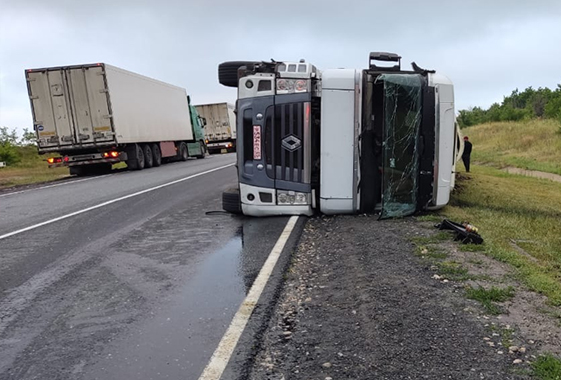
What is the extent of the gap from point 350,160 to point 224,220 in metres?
2.25

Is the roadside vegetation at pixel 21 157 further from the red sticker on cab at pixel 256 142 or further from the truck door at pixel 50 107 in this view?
the red sticker on cab at pixel 256 142

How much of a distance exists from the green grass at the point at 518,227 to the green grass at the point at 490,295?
302 millimetres

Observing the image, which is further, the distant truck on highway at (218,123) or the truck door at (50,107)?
the distant truck on highway at (218,123)

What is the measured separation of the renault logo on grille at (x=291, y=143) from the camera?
24.2 ft

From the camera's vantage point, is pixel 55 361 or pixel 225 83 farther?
pixel 225 83

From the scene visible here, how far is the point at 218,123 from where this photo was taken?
116 ft

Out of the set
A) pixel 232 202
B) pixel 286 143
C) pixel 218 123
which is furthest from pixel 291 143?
pixel 218 123

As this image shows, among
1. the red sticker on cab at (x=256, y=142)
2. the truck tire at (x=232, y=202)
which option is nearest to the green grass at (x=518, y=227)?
the red sticker on cab at (x=256, y=142)

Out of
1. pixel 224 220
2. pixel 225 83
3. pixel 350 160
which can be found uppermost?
pixel 225 83

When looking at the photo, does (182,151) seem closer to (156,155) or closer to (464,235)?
(156,155)

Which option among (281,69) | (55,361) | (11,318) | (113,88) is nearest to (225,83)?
(281,69)

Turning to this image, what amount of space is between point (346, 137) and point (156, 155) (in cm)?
1679

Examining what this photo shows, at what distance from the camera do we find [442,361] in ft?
9.45

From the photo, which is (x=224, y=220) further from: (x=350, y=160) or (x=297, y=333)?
(x=297, y=333)
